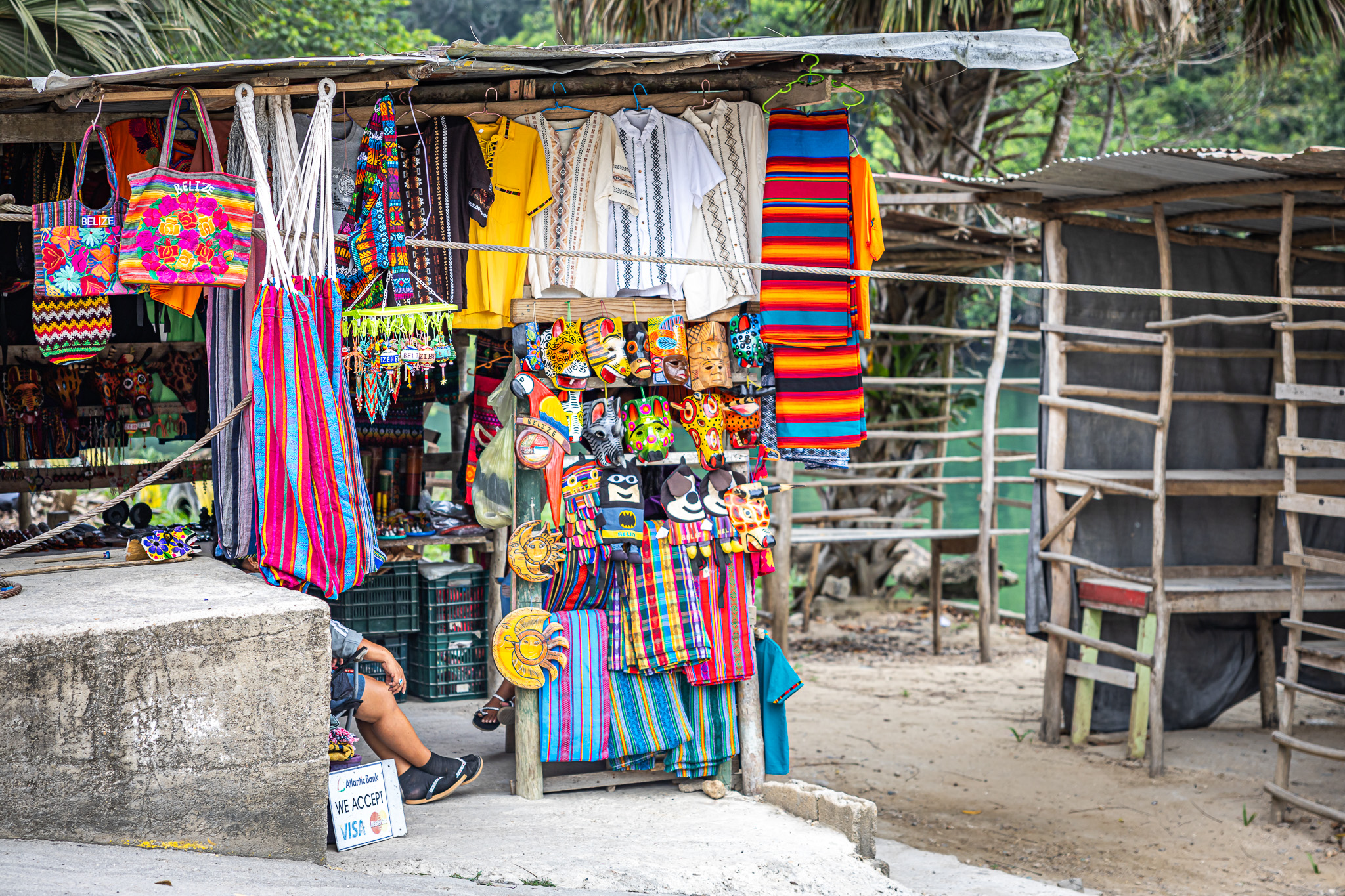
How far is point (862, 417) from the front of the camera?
4.53 meters

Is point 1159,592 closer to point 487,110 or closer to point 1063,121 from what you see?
point 487,110

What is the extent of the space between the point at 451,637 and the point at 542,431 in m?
1.62

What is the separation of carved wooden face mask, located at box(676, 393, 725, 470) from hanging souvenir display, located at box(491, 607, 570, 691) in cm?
83

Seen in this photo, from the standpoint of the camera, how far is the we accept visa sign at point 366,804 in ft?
11.9

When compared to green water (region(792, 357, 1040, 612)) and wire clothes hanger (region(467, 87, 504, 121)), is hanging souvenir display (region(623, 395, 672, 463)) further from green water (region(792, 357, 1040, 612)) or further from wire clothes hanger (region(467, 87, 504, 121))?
green water (region(792, 357, 1040, 612))

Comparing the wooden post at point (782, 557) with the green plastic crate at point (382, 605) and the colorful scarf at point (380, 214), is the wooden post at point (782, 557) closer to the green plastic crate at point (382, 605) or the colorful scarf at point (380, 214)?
the green plastic crate at point (382, 605)

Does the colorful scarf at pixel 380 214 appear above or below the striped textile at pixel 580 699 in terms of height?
above

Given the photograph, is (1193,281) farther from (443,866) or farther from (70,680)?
(70,680)

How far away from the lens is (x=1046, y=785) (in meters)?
5.91

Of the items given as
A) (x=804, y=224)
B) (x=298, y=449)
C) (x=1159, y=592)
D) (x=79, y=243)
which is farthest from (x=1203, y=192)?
(x=79, y=243)

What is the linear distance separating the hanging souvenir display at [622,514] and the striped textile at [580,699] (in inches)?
10.3

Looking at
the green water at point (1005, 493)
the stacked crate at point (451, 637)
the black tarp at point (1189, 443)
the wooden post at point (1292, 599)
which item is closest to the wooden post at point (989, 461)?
the green water at point (1005, 493)

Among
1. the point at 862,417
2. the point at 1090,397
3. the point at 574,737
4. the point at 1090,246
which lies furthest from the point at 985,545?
the point at 574,737

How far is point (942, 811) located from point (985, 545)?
305 centimetres
